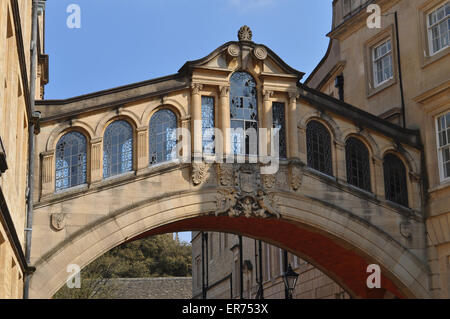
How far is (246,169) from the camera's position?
20828 mm

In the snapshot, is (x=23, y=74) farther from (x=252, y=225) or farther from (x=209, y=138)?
(x=252, y=225)

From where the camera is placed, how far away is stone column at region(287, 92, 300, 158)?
21234 millimetres

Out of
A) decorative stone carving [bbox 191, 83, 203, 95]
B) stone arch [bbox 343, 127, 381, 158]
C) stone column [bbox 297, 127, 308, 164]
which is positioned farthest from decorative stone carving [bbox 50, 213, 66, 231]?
stone arch [bbox 343, 127, 381, 158]

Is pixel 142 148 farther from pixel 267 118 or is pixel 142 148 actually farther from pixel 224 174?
pixel 267 118

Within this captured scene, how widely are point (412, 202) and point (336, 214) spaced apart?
2.39 metres

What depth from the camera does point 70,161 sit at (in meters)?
19.6

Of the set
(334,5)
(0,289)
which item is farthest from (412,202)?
(0,289)

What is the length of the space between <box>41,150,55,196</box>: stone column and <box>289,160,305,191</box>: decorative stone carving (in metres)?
6.06

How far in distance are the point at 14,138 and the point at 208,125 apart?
675 centimetres

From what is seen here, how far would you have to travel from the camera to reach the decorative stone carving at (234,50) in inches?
830

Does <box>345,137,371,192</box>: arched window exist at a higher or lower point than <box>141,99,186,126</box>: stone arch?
lower

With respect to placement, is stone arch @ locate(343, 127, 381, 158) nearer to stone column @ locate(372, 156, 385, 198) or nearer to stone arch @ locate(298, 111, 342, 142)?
stone column @ locate(372, 156, 385, 198)

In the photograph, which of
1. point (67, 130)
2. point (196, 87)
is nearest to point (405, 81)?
point (196, 87)
